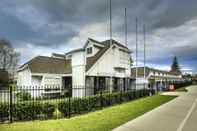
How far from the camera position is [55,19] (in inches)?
874

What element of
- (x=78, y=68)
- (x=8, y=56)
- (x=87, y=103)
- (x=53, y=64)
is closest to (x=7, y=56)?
(x=8, y=56)

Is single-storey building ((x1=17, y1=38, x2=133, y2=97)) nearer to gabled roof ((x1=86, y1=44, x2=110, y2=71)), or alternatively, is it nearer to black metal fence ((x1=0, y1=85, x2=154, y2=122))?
gabled roof ((x1=86, y1=44, x2=110, y2=71))

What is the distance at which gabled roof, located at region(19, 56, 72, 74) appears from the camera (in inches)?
1031

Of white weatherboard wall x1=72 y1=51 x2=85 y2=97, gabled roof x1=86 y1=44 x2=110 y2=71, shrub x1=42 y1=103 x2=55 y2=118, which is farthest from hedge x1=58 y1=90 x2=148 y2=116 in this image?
gabled roof x1=86 y1=44 x2=110 y2=71

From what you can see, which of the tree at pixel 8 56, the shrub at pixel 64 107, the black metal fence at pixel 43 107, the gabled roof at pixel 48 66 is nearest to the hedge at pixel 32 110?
the black metal fence at pixel 43 107

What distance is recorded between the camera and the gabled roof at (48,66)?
26200 millimetres

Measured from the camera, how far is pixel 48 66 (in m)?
28.0

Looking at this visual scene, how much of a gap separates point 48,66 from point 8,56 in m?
29.2

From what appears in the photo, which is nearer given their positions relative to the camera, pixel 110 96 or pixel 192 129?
pixel 192 129

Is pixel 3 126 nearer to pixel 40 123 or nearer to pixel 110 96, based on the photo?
pixel 40 123

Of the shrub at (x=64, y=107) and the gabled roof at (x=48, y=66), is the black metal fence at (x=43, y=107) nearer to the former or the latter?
the shrub at (x=64, y=107)

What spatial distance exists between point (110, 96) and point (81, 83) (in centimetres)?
550

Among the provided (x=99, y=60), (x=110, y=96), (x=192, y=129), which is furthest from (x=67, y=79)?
(x=192, y=129)

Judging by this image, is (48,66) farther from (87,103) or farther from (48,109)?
(48,109)
